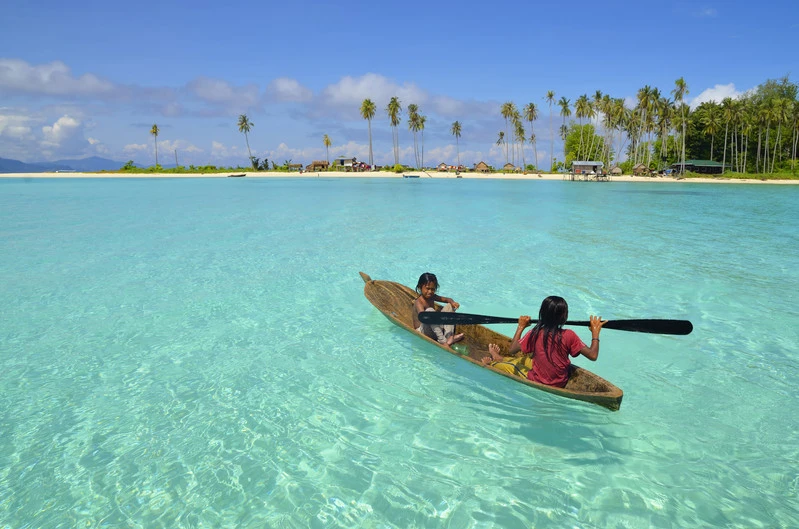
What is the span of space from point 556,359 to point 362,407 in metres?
2.50

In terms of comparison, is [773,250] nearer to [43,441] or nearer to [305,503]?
[305,503]

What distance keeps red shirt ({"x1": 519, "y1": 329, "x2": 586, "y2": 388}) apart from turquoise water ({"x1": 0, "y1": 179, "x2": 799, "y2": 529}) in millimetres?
614

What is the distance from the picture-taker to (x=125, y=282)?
1265cm

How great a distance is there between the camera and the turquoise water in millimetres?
4609

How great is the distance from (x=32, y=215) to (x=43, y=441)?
92.2ft

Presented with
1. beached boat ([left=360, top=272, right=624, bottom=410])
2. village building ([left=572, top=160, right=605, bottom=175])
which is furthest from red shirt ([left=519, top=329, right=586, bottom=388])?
village building ([left=572, top=160, right=605, bottom=175])

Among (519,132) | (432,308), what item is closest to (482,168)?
(519,132)

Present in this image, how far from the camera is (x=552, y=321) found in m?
5.52

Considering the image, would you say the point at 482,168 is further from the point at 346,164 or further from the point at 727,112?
the point at 727,112

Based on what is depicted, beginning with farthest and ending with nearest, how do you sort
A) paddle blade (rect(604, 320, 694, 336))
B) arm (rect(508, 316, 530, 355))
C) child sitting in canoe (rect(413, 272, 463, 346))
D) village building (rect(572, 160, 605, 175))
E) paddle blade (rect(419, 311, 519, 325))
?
village building (rect(572, 160, 605, 175))
child sitting in canoe (rect(413, 272, 463, 346))
paddle blade (rect(419, 311, 519, 325))
arm (rect(508, 316, 530, 355))
paddle blade (rect(604, 320, 694, 336))

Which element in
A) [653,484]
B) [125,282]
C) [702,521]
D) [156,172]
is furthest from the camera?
[156,172]

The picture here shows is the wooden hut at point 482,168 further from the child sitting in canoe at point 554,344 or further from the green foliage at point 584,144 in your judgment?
the child sitting in canoe at point 554,344

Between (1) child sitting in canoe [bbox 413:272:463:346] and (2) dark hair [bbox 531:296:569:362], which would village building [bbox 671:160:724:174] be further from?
(2) dark hair [bbox 531:296:569:362]

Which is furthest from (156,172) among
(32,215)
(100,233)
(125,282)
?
(125,282)
